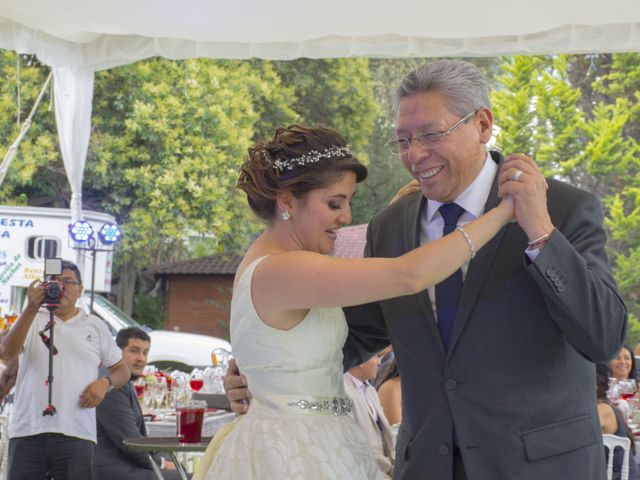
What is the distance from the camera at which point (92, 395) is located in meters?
5.83

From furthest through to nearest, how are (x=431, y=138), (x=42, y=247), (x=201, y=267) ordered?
(x=201, y=267), (x=42, y=247), (x=431, y=138)

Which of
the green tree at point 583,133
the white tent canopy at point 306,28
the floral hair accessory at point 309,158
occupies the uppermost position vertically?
the green tree at point 583,133

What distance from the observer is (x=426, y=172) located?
2.56 m

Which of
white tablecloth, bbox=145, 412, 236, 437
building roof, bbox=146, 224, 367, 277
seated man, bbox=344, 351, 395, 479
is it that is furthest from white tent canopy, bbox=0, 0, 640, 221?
building roof, bbox=146, 224, 367, 277

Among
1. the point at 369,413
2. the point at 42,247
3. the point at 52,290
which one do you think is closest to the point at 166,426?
the point at 52,290

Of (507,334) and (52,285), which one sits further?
(52,285)

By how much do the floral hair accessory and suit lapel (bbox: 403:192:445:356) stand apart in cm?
23

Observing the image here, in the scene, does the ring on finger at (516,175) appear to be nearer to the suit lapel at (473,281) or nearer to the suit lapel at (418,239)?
the suit lapel at (473,281)

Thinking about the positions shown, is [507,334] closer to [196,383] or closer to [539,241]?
[539,241]

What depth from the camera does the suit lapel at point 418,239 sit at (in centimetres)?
240

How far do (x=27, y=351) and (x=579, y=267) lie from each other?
448 centimetres

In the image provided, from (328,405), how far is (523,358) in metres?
0.61

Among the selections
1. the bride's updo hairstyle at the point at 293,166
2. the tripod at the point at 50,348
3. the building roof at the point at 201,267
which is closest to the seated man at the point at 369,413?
the tripod at the point at 50,348

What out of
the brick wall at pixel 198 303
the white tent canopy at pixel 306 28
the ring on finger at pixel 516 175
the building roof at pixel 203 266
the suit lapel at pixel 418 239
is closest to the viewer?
the ring on finger at pixel 516 175
